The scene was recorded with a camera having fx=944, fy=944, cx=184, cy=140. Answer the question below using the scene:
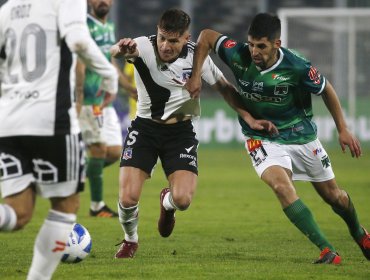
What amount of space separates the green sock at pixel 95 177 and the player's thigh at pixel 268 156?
143 inches

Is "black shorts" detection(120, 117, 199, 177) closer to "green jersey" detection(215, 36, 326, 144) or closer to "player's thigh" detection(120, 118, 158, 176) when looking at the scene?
"player's thigh" detection(120, 118, 158, 176)

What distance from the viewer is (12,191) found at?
558 centimetres

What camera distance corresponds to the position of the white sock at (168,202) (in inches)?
315

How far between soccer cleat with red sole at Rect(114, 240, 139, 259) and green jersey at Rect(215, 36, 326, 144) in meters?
1.32

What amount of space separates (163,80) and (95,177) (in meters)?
3.45

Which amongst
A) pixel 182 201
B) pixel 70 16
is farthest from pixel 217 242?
pixel 70 16

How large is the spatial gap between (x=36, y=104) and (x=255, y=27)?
8.16 ft

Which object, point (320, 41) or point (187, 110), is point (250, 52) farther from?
point (320, 41)

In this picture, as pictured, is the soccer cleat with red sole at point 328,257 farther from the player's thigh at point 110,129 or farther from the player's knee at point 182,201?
the player's thigh at point 110,129

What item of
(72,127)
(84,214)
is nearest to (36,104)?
(72,127)

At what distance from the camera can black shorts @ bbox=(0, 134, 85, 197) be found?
554 cm

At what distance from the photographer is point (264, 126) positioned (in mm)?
7594

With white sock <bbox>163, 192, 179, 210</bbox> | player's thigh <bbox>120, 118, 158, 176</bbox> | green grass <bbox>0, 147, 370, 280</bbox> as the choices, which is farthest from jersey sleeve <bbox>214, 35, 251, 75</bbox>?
green grass <bbox>0, 147, 370, 280</bbox>

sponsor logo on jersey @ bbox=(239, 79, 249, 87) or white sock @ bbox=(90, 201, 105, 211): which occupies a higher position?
sponsor logo on jersey @ bbox=(239, 79, 249, 87)
